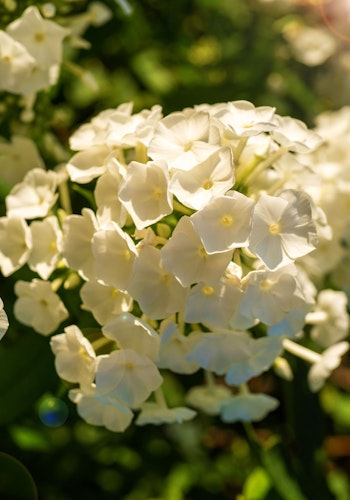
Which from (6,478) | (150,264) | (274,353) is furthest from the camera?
(6,478)

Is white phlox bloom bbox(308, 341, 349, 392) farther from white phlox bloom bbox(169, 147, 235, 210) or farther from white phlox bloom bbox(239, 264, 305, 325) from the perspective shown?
white phlox bloom bbox(169, 147, 235, 210)

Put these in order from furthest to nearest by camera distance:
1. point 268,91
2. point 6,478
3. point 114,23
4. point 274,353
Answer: point 268,91 → point 114,23 → point 6,478 → point 274,353

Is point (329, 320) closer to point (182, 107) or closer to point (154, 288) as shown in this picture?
point (154, 288)

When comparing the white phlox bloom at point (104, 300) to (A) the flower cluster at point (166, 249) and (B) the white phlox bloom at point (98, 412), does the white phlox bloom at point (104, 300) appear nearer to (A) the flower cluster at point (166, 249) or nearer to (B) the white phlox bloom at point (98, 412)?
(A) the flower cluster at point (166, 249)

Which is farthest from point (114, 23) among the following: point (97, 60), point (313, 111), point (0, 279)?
point (0, 279)

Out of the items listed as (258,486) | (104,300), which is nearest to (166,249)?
(104,300)

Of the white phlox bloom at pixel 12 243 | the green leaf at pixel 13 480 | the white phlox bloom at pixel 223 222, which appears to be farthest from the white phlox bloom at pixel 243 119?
the green leaf at pixel 13 480

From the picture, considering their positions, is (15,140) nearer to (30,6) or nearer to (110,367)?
(30,6)
